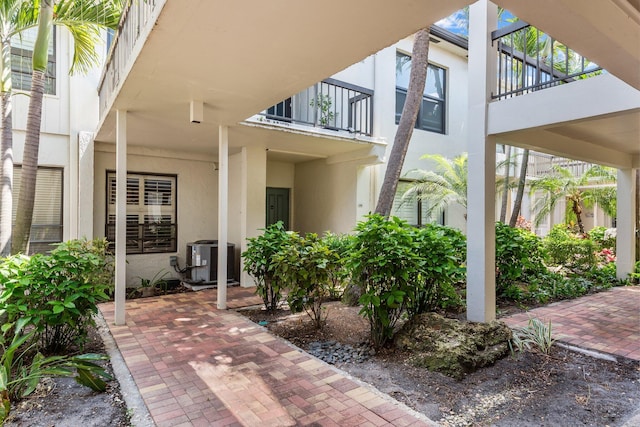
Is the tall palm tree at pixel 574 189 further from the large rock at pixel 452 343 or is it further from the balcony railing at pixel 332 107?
the large rock at pixel 452 343

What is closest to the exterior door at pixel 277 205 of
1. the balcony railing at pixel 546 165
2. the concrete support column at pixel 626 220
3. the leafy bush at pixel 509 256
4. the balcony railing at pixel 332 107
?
the balcony railing at pixel 332 107

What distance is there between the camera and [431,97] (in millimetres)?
10477

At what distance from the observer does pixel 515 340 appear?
4301mm

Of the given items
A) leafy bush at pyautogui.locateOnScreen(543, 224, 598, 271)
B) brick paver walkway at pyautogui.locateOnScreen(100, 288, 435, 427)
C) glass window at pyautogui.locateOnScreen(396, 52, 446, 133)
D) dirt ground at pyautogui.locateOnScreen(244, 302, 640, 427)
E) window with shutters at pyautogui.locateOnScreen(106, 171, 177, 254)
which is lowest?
dirt ground at pyautogui.locateOnScreen(244, 302, 640, 427)

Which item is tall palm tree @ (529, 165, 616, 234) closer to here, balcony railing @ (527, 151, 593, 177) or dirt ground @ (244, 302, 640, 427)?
balcony railing @ (527, 151, 593, 177)

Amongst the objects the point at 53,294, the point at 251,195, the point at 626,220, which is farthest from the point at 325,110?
the point at 626,220

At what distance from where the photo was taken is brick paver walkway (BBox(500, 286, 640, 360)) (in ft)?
14.7

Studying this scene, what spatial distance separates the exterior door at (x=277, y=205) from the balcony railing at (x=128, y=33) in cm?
477

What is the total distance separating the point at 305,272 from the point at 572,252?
798cm

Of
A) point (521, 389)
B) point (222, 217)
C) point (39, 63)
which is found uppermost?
point (39, 63)

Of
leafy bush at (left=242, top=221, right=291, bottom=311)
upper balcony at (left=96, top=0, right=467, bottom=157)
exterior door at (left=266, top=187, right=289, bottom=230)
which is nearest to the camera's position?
upper balcony at (left=96, top=0, right=467, bottom=157)

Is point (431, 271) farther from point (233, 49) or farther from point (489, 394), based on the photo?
point (233, 49)

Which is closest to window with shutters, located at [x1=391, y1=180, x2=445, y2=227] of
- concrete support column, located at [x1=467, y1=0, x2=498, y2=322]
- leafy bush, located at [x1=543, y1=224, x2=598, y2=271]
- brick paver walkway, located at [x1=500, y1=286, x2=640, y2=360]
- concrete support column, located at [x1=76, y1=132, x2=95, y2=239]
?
leafy bush, located at [x1=543, y1=224, x2=598, y2=271]

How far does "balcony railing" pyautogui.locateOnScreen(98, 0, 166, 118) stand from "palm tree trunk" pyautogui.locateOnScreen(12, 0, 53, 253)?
77 centimetres
